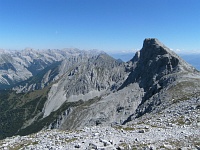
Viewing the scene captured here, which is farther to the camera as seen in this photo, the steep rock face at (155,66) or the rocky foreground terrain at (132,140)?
the steep rock face at (155,66)

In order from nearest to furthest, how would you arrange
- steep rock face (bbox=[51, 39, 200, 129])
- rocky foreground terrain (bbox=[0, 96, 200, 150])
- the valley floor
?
1. rocky foreground terrain (bbox=[0, 96, 200, 150])
2. the valley floor
3. steep rock face (bbox=[51, 39, 200, 129])

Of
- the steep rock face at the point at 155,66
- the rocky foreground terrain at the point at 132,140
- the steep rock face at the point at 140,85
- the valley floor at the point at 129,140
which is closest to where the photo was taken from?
the rocky foreground terrain at the point at 132,140

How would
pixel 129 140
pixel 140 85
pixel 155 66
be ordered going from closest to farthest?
pixel 129 140 → pixel 155 66 → pixel 140 85

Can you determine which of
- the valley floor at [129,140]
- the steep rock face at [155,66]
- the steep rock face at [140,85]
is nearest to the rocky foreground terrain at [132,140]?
the valley floor at [129,140]

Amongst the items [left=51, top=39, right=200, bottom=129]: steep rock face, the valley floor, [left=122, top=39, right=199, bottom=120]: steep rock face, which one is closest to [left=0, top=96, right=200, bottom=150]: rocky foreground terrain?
the valley floor

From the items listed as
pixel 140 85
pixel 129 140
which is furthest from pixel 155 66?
pixel 129 140

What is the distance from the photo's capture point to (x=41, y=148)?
2475cm

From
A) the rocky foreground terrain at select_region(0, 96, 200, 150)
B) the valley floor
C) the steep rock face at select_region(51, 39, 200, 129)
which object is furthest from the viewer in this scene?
the steep rock face at select_region(51, 39, 200, 129)

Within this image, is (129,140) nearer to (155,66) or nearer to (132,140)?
(132,140)

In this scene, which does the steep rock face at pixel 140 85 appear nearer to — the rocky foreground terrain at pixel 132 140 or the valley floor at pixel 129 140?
the rocky foreground terrain at pixel 132 140

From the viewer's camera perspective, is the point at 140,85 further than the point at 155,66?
Yes

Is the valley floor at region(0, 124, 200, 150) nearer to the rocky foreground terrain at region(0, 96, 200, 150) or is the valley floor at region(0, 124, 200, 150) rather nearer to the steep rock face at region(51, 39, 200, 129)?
the rocky foreground terrain at region(0, 96, 200, 150)

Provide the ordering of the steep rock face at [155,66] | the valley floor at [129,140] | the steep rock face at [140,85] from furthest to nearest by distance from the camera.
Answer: the steep rock face at [140,85], the steep rock face at [155,66], the valley floor at [129,140]

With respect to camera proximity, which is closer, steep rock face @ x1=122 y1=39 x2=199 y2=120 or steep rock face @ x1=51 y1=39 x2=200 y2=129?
steep rock face @ x1=122 y1=39 x2=199 y2=120
